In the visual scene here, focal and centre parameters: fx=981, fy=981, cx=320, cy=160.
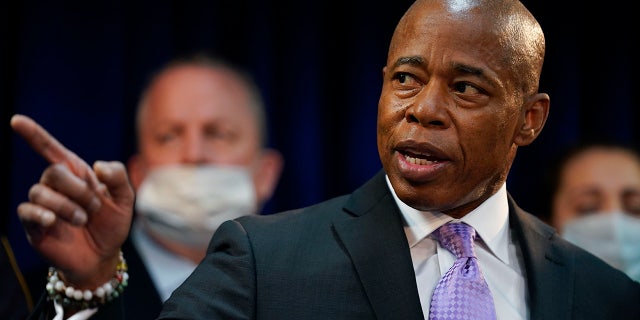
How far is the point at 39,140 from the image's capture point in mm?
1840

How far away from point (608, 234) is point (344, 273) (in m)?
2.35

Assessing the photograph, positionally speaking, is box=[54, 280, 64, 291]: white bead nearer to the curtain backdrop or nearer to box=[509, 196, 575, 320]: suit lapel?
box=[509, 196, 575, 320]: suit lapel

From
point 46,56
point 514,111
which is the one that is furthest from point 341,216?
point 46,56

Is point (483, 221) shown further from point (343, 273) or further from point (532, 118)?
point (343, 273)

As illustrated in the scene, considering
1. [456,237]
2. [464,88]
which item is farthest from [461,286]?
[464,88]

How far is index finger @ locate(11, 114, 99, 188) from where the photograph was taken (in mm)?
1794

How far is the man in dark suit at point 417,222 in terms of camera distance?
1833 millimetres

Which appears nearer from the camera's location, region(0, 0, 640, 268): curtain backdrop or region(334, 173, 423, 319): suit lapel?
region(334, 173, 423, 319): suit lapel

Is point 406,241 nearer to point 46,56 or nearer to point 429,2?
point 429,2

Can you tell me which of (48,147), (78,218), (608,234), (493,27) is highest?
(493,27)

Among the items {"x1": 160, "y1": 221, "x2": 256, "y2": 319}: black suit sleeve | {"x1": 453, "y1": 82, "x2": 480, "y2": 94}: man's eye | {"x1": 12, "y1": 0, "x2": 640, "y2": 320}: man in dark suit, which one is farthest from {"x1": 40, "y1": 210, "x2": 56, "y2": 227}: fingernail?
{"x1": 453, "y1": 82, "x2": 480, "y2": 94}: man's eye

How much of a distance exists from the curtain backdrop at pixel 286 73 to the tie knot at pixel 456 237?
6.70ft

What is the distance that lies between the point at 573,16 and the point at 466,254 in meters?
2.55

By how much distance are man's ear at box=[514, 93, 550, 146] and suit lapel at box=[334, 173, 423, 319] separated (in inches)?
11.9
